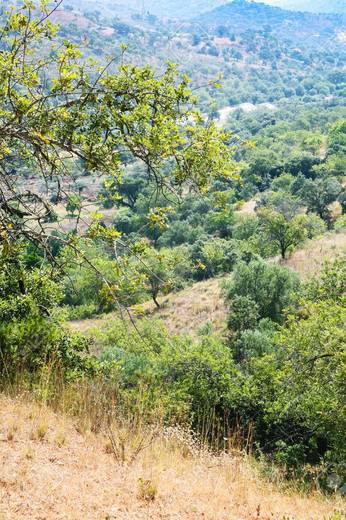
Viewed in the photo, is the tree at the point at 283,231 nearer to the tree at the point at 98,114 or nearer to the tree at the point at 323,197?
the tree at the point at 323,197

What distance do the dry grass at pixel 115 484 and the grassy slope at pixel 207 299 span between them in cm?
2655

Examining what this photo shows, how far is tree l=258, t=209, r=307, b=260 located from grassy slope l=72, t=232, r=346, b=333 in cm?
119

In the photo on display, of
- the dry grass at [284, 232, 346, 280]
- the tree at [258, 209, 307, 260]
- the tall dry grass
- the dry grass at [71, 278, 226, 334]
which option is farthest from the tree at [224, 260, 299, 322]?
the tall dry grass

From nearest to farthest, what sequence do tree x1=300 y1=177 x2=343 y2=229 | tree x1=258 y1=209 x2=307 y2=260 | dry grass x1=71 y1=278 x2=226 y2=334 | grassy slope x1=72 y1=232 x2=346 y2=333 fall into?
1. dry grass x1=71 y1=278 x2=226 y2=334
2. grassy slope x1=72 y1=232 x2=346 y2=333
3. tree x1=258 y1=209 x2=307 y2=260
4. tree x1=300 y1=177 x2=343 y2=229

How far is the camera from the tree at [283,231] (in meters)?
39.1

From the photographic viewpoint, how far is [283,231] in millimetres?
39562

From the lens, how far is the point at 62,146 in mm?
4035

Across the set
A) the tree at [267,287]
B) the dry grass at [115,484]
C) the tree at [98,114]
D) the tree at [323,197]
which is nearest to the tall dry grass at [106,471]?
the dry grass at [115,484]

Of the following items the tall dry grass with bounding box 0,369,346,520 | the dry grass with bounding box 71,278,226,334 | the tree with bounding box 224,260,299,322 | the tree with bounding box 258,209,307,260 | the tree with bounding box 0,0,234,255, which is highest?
the tree with bounding box 0,0,234,255

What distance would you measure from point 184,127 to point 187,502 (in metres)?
3.47

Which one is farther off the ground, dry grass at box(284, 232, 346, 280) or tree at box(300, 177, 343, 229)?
tree at box(300, 177, 343, 229)

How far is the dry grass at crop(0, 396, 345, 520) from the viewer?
142 inches

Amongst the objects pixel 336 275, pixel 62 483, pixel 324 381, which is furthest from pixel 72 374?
pixel 336 275

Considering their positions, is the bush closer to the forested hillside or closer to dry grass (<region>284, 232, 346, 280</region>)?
the forested hillside
